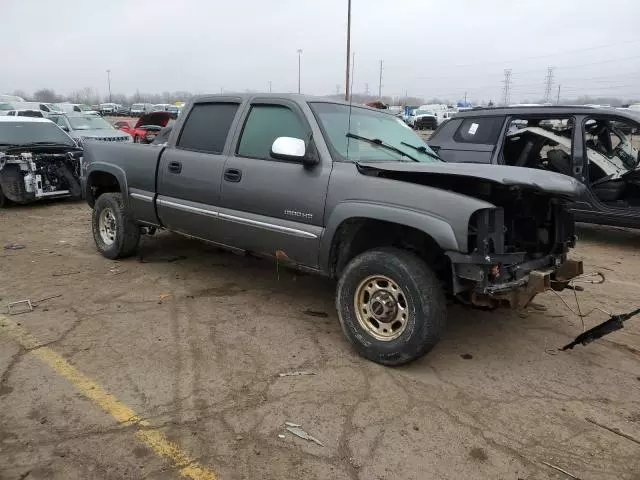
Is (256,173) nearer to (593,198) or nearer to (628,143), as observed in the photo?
(593,198)

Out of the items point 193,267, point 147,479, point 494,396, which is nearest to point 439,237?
point 494,396

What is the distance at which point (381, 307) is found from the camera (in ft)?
11.9

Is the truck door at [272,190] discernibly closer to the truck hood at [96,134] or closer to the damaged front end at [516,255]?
the damaged front end at [516,255]

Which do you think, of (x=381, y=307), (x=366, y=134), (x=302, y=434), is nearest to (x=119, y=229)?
(x=366, y=134)

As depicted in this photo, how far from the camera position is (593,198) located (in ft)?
22.5

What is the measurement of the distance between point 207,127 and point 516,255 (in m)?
3.08

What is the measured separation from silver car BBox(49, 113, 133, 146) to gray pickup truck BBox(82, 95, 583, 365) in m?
9.28

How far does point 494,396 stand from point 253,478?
165cm

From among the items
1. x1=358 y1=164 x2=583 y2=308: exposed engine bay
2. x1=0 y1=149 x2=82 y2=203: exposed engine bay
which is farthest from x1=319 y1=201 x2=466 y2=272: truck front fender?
x1=0 y1=149 x2=82 y2=203: exposed engine bay

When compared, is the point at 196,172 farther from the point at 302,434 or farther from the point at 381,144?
the point at 302,434

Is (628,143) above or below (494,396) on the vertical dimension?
above

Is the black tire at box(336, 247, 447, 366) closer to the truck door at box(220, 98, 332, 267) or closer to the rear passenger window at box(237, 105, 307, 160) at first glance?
the truck door at box(220, 98, 332, 267)

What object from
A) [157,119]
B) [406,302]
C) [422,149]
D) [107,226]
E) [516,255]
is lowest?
[107,226]

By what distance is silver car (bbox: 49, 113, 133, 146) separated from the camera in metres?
13.6
